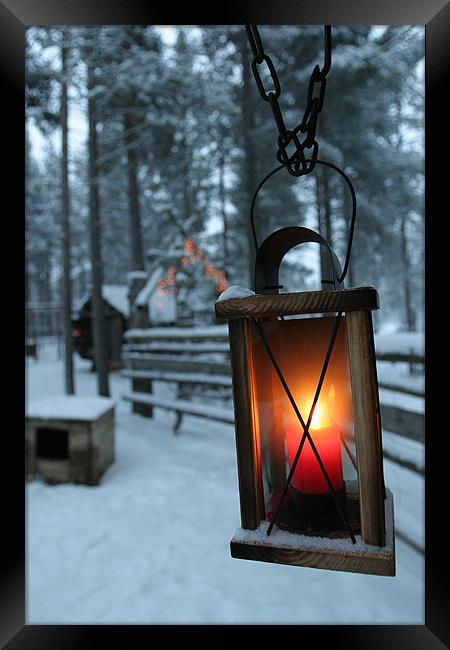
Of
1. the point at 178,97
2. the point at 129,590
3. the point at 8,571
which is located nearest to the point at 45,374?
the point at 178,97

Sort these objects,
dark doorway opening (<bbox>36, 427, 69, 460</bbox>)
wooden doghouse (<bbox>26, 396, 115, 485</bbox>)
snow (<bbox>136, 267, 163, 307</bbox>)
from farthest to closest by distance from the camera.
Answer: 1. snow (<bbox>136, 267, 163, 307</bbox>)
2. dark doorway opening (<bbox>36, 427, 69, 460</bbox>)
3. wooden doghouse (<bbox>26, 396, 115, 485</bbox>)

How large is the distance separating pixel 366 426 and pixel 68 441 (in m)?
4.62

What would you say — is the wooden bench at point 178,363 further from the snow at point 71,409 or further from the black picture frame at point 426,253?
the black picture frame at point 426,253

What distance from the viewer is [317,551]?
0.78 metres

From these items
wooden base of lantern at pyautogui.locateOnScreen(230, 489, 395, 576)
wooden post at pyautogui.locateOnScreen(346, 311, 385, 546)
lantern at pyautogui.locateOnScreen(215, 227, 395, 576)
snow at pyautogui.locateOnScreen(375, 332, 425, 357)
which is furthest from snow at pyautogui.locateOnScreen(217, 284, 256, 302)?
snow at pyautogui.locateOnScreen(375, 332, 425, 357)

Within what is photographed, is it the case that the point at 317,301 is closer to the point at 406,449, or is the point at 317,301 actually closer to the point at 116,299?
the point at 406,449

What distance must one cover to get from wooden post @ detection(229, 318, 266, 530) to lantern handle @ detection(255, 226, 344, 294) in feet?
0.35

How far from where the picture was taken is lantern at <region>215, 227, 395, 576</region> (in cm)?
78

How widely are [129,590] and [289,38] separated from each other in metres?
9.13

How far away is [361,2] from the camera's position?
1.01 m

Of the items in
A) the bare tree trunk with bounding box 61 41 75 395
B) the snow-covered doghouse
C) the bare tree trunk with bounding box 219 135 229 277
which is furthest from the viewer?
the snow-covered doghouse

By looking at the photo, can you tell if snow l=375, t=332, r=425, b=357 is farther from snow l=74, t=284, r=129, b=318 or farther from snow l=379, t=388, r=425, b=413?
snow l=74, t=284, r=129, b=318

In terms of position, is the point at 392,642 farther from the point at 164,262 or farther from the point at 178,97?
the point at 178,97

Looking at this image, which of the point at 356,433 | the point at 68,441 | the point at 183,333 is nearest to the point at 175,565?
the point at 68,441
